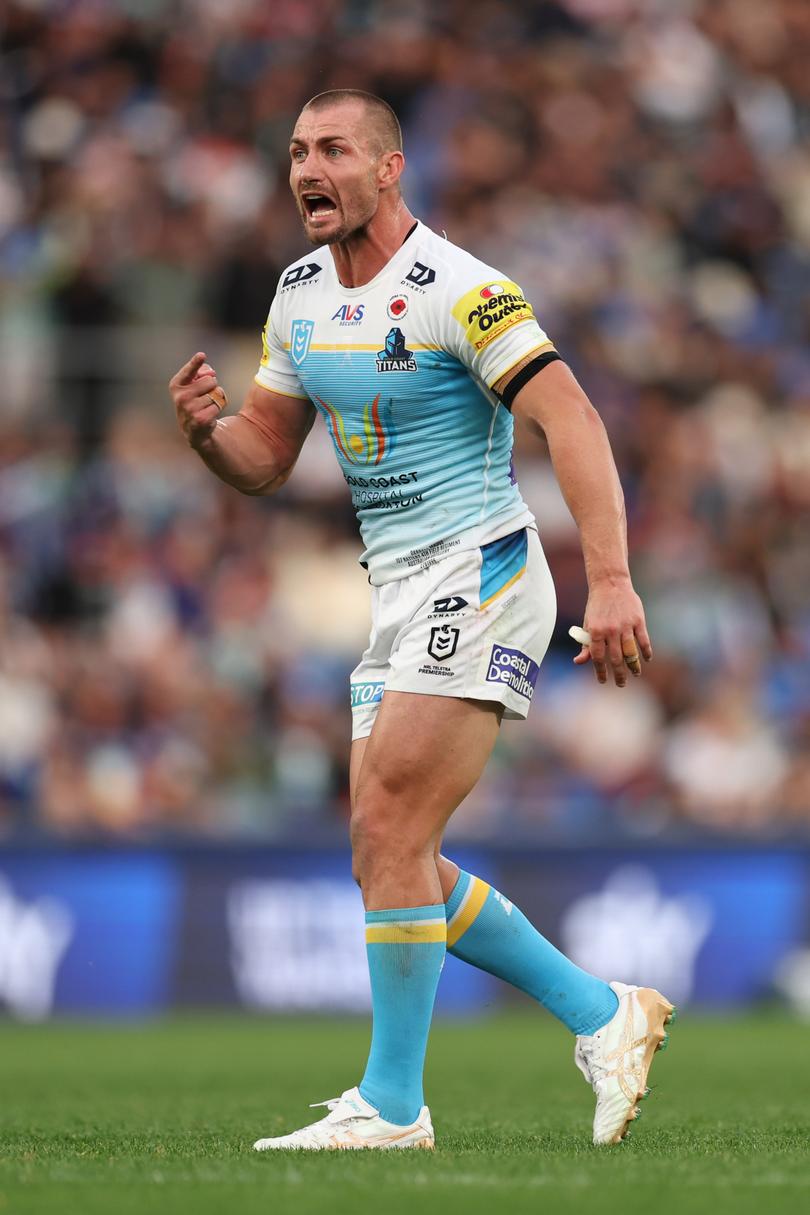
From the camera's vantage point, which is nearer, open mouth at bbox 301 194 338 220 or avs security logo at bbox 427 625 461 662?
avs security logo at bbox 427 625 461 662

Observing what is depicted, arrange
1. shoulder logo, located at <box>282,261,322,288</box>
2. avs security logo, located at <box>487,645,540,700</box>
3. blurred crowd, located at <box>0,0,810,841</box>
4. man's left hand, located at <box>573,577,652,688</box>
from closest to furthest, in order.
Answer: man's left hand, located at <box>573,577,652,688</box> < avs security logo, located at <box>487,645,540,700</box> < shoulder logo, located at <box>282,261,322,288</box> < blurred crowd, located at <box>0,0,810,841</box>

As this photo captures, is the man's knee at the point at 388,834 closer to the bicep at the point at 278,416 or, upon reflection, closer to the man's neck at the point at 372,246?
the bicep at the point at 278,416

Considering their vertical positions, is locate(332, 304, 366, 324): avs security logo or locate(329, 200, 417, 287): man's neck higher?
locate(329, 200, 417, 287): man's neck

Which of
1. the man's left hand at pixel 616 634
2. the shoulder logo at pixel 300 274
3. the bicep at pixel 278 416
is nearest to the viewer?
the man's left hand at pixel 616 634

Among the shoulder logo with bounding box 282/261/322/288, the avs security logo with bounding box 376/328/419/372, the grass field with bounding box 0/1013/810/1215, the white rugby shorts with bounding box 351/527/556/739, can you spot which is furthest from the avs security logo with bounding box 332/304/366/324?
the grass field with bounding box 0/1013/810/1215

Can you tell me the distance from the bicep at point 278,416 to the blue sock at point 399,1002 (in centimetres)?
147

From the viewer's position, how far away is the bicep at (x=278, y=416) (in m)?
5.90

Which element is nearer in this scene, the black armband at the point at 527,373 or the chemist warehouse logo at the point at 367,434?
the black armband at the point at 527,373

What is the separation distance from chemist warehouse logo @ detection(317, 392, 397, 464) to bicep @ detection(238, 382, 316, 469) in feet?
1.04

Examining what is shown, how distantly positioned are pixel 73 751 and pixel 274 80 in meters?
5.85

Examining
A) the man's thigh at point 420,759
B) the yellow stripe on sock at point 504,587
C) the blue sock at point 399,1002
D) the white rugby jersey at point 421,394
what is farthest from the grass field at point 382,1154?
the white rugby jersey at point 421,394

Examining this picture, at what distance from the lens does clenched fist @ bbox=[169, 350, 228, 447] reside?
18.2 feet

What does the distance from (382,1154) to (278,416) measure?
2104 millimetres

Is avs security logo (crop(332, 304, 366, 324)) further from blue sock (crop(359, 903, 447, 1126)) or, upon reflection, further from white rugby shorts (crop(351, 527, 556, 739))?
blue sock (crop(359, 903, 447, 1126))
